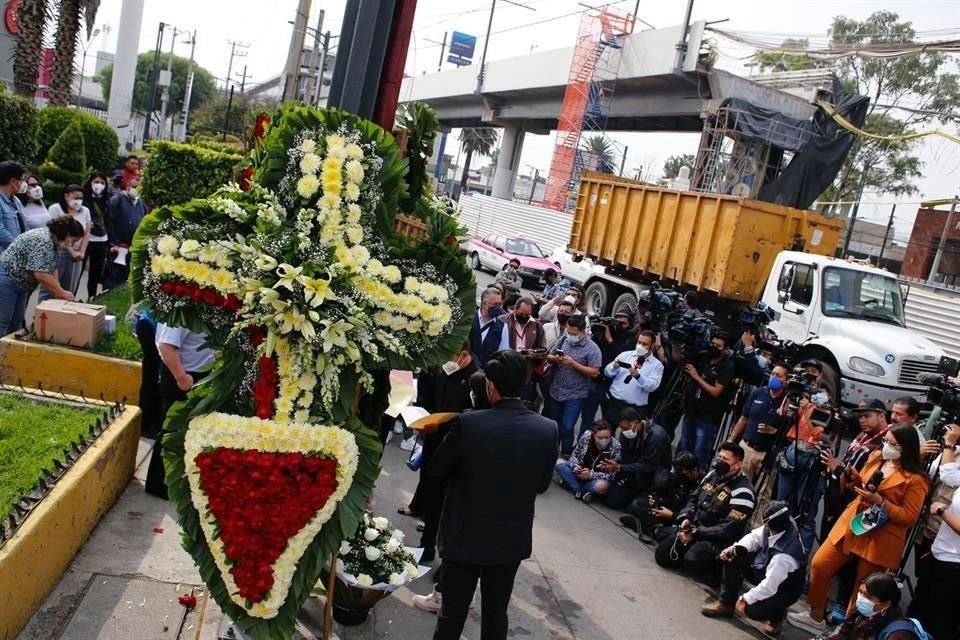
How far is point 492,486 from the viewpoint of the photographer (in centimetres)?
378

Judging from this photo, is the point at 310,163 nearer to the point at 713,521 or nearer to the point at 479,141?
the point at 713,521

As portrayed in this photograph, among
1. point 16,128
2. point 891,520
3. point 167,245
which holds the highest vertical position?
point 16,128

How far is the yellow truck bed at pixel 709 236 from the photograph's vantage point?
1333 centimetres

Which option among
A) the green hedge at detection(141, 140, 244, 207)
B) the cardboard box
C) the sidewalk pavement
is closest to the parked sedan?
the green hedge at detection(141, 140, 244, 207)

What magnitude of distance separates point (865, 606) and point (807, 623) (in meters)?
0.95

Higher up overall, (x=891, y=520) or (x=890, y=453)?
(x=890, y=453)

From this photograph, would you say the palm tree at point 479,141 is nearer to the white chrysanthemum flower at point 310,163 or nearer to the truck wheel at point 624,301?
the truck wheel at point 624,301

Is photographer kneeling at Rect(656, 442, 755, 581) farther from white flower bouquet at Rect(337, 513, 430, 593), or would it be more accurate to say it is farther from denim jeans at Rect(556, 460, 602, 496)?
white flower bouquet at Rect(337, 513, 430, 593)

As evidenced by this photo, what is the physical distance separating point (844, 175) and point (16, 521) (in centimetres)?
3880

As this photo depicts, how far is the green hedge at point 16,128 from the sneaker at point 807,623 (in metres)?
13.6

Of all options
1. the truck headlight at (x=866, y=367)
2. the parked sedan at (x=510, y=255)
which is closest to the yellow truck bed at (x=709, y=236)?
the truck headlight at (x=866, y=367)

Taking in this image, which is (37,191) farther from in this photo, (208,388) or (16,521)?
(208,388)

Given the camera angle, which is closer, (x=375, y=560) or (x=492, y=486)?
(x=492, y=486)

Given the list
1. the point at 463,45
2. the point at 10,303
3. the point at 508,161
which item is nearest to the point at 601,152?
the point at 508,161
